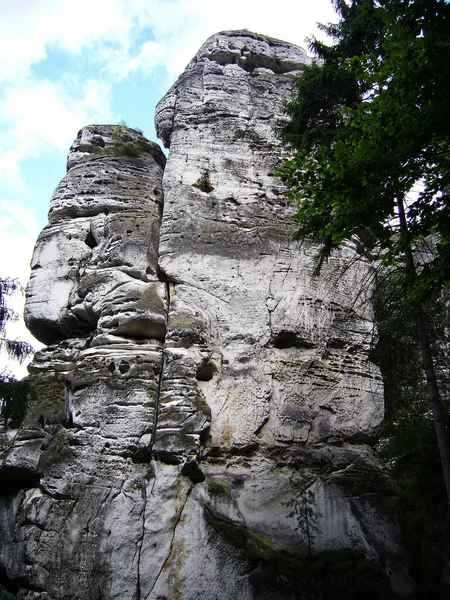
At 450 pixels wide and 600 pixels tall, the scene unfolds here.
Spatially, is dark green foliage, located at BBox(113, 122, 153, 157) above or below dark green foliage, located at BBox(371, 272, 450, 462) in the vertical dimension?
above

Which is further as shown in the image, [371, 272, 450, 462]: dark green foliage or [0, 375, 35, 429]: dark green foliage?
[371, 272, 450, 462]: dark green foliage

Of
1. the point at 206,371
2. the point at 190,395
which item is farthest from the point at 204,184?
the point at 190,395

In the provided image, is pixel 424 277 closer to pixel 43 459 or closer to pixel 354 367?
pixel 354 367

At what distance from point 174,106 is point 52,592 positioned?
8811 millimetres

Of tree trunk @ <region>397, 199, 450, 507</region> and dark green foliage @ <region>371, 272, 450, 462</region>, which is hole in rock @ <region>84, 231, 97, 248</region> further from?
tree trunk @ <region>397, 199, 450, 507</region>

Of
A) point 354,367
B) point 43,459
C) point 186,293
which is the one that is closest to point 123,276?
point 186,293

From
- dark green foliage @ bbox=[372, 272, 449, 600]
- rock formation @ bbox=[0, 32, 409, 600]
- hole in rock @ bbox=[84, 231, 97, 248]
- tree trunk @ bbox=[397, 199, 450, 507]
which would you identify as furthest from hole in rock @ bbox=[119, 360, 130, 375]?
tree trunk @ bbox=[397, 199, 450, 507]

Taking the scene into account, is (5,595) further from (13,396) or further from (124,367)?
(124,367)

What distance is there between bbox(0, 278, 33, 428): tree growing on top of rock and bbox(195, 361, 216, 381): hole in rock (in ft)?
7.51

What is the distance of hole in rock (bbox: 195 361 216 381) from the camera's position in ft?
26.9

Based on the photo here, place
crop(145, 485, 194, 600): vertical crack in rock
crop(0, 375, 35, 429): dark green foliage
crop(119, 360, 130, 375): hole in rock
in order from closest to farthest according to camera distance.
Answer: crop(145, 485, 194, 600): vertical crack in rock → crop(0, 375, 35, 429): dark green foliage → crop(119, 360, 130, 375): hole in rock

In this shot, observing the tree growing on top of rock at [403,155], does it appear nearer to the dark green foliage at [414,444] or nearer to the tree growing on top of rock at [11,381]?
the dark green foliage at [414,444]

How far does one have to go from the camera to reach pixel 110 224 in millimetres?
9797

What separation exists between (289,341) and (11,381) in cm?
393
